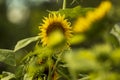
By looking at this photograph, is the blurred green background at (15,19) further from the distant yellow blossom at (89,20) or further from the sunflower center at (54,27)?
the distant yellow blossom at (89,20)

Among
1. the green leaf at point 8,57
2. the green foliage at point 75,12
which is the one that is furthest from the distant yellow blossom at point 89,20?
the green leaf at point 8,57

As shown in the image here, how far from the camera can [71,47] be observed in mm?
1071

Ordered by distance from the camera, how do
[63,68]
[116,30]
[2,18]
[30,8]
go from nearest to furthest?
1. [116,30]
2. [63,68]
3. [2,18]
4. [30,8]

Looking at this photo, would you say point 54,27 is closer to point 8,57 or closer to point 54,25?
point 54,25

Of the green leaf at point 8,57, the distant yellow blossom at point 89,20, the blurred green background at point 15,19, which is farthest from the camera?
the blurred green background at point 15,19

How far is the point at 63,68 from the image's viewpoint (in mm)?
993

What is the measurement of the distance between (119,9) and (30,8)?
1104 cm

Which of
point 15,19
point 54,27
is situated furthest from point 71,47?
point 15,19

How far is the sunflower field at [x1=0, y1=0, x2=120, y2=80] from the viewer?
1.53 ft

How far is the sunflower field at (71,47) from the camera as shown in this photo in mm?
468

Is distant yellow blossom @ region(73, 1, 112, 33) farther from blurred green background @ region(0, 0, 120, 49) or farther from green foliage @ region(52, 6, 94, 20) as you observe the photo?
blurred green background @ region(0, 0, 120, 49)

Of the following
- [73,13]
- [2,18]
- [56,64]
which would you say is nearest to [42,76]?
[56,64]

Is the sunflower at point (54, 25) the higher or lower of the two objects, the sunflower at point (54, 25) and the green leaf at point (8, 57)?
the higher

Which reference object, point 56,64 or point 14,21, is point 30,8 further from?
point 56,64
